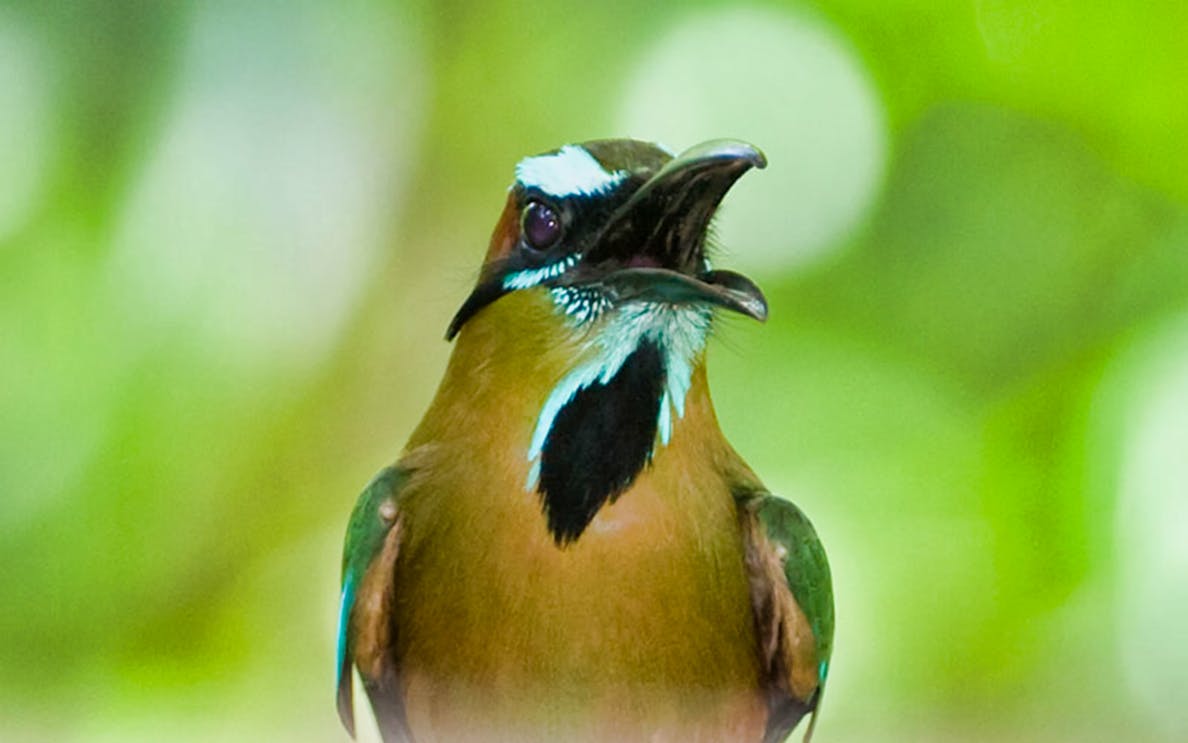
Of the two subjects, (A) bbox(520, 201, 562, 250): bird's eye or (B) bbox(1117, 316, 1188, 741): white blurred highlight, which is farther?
(B) bbox(1117, 316, 1188, 741): white blurred highlight

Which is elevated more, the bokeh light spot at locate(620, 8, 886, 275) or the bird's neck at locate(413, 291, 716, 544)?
the bokeh light spot at locate(620, 8, 886, 275)

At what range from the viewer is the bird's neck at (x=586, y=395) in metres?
1.31

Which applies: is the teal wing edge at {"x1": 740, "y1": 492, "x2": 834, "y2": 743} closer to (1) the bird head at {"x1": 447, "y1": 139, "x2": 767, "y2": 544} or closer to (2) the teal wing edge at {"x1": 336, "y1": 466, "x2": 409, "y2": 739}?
(1) the bird head at {"x1": 447, "y1": 139, "x2": 767, "y2": 544}

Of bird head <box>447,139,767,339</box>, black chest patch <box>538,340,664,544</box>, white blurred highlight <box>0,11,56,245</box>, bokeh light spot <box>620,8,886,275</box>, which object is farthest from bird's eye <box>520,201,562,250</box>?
white blurred highlight <box>0,11,56,245</box>

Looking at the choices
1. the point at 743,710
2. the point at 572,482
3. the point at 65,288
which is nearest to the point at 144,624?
the point at 65,288

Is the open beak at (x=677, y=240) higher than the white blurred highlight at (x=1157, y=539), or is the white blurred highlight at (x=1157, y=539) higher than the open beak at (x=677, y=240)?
the open beak at (x=677, y=240)

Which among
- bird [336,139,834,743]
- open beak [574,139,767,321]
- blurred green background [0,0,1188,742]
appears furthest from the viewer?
blurred green background [0,0,1188,742]

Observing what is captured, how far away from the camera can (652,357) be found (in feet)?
4.32

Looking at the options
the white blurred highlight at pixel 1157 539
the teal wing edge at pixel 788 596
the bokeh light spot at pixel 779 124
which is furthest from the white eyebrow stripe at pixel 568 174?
the white blurred highlight at pixel 1157 539

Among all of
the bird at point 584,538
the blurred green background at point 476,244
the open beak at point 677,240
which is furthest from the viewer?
the blurred green background at point 476,244

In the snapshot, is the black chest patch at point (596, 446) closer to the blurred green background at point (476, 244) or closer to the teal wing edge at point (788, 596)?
the teal wing edge at point (788, 596)

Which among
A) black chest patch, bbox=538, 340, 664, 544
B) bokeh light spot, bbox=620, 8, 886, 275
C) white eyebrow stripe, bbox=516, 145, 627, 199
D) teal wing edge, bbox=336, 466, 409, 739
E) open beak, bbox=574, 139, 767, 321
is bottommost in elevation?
teal wing edge, bbox=336, 466, 409, 739

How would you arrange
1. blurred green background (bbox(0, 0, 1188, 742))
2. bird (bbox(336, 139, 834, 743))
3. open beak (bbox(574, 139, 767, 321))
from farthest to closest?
blurred green background (bbox(0, 0, 1188, 742)), bird (bbox(336, 139, 834, 743)), open beak (bbox(574, 139, 767, 321))

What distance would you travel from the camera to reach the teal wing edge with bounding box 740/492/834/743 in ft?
4.48
